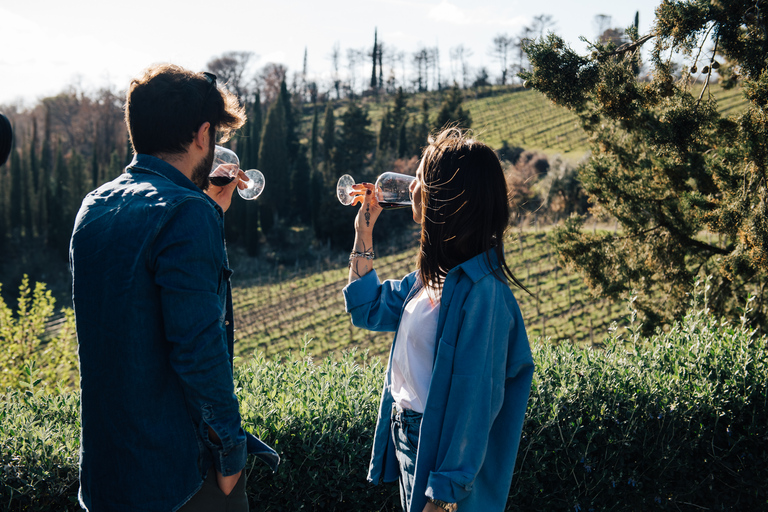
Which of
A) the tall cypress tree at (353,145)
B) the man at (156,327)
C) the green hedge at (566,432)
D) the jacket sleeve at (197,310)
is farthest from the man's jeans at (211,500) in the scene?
the tall cypress tree at (353,145)

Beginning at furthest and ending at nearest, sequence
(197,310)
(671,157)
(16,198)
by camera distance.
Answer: (16,198) < (671,157) < (197,310)

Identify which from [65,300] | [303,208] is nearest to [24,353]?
[65,300]

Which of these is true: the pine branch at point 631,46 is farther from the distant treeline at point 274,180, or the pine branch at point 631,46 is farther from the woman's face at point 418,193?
the distant treeline at point 274,180

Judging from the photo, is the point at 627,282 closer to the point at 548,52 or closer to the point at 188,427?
the point at 548,52

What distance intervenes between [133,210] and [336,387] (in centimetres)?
171

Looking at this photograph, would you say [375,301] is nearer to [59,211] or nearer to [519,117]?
[59,211]

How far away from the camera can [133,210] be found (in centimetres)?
148

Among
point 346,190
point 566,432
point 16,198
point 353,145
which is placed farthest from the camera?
point 16,198

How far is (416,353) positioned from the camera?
1889 millimetres

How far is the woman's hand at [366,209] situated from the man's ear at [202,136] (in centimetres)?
77

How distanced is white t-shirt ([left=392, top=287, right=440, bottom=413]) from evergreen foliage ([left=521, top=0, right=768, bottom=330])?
4128 millimetres

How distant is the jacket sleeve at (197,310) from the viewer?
1.43m

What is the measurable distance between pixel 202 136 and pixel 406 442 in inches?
47.9

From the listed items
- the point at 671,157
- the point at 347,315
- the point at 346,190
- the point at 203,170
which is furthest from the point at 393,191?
the point at 347,315
